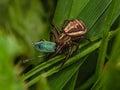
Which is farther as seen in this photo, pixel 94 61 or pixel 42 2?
pixel 42 2

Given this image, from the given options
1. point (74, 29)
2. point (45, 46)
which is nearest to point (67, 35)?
point (74, 29)

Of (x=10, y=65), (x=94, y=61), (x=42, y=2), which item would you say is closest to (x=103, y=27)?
(x=94, y=61)

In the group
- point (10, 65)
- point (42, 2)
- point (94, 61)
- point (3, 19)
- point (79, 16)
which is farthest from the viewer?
point (42, 2)

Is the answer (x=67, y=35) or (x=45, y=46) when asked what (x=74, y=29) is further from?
(x=45, y=46)

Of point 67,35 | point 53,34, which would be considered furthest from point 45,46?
point 67,35

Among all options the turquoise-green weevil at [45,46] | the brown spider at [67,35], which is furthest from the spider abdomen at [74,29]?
the turquoise-green weevil at [45,46]

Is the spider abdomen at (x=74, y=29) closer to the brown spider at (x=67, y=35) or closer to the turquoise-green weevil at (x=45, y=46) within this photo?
the brown spider at (x=67, y=35)

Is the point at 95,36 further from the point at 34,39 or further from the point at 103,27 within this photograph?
the point at 34,39

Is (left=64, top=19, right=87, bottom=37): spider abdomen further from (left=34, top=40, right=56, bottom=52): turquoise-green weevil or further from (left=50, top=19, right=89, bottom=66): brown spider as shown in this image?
(left=34, top=40, right=56, bottom=52): turquoise-green weevil

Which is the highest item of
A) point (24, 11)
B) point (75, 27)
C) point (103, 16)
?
point (103, 16)

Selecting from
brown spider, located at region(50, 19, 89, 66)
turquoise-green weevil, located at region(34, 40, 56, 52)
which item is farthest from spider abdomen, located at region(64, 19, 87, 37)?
turquoise-green weevil, located at region(34, 40, 56, 52)

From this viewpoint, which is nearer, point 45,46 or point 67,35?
point 45,46
